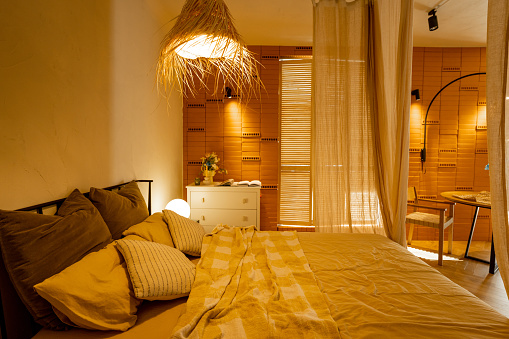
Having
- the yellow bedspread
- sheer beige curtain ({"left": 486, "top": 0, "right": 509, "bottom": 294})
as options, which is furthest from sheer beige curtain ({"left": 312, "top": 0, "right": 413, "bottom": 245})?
sheer beige curtain ({"left": 486, "top": 0, "right": 509, "bottom": 294})

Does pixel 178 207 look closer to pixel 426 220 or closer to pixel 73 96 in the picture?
pixel 73 96

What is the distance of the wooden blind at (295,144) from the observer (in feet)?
13.4

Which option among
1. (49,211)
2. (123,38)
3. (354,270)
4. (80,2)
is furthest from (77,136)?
(354,270)

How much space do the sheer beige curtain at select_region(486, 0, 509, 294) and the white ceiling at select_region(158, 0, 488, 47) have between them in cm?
217

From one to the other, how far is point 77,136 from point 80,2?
0.90 m

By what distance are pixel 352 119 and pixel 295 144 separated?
5.26 ft

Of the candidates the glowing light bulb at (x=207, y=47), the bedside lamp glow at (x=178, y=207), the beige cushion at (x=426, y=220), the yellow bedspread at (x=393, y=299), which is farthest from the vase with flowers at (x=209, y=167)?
the beige cushion at (x=426, y=220)

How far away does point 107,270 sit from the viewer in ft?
3.95

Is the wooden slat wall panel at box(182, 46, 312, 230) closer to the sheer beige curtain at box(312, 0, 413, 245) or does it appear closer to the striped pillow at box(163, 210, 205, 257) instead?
the sheer beige curtain at box(312, 0, 413, 245)

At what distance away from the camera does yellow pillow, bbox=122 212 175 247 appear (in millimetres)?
1668

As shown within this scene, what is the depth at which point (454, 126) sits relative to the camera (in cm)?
413

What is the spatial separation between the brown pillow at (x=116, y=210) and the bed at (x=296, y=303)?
28 millimetres

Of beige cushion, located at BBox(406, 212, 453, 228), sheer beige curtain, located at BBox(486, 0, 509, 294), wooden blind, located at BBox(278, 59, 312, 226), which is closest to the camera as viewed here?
sheer beige curtain, located at BBox(486, 0, 509, 294)

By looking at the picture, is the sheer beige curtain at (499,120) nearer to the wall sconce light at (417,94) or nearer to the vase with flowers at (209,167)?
the wall sconce light at (417,94)
